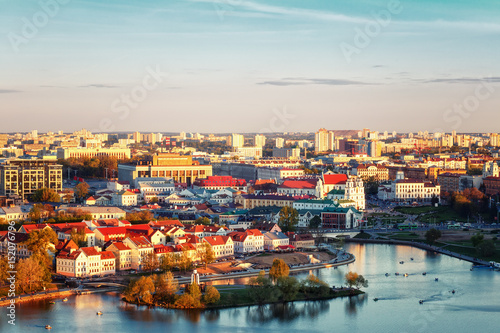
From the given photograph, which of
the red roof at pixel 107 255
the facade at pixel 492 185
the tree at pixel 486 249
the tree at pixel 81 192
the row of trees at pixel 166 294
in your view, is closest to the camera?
the row of trees at pixel 166 294

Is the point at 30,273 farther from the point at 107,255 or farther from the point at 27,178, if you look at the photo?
the point at 27,178

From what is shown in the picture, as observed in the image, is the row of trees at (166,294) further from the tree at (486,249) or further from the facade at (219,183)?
the facade at (219,183)

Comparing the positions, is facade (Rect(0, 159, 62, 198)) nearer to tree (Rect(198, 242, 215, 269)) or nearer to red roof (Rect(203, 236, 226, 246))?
red roof (Rect(203, 236, 226, 246))

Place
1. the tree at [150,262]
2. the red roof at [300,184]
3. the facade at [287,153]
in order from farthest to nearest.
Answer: the facade at [287,153], the red roof at [300,184], the tree at [150,262]

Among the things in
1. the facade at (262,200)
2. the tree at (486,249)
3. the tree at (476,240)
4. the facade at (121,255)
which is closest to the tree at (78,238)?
the facade at (121,255)

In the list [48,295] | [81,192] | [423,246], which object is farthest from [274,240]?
[81,192]

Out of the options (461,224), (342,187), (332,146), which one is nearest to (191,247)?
(461,224)

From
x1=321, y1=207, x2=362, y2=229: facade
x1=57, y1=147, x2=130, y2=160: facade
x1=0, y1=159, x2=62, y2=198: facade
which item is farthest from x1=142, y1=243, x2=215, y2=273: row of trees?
x1=57, y1=147, x2=130, y2=160: facade
